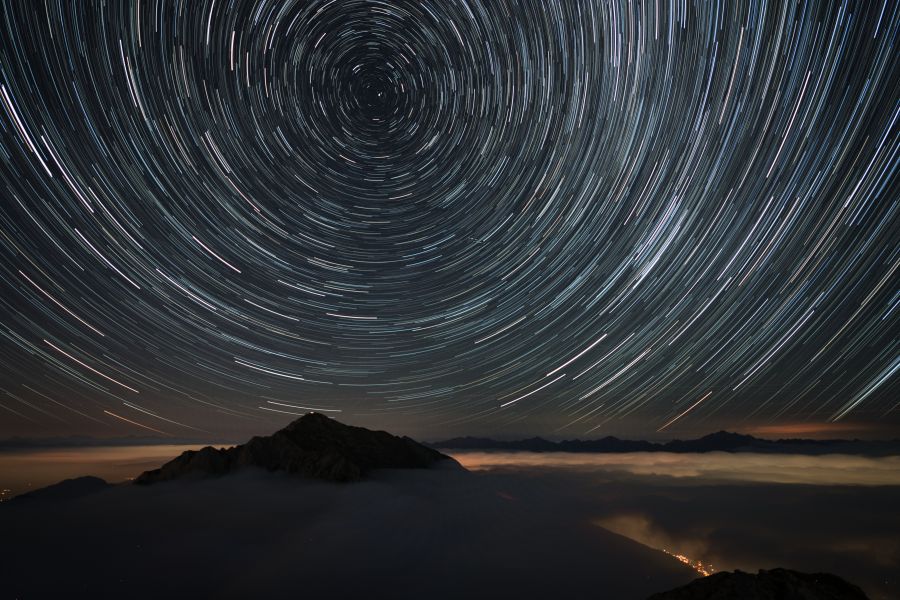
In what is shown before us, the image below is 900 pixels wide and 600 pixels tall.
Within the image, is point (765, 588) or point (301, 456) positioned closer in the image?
point (765, 588)

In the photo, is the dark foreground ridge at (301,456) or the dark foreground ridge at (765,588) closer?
the dark foreground ridge at (765,588)

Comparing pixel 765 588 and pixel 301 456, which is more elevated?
pixel 301 456

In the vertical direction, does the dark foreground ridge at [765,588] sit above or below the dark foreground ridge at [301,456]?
below

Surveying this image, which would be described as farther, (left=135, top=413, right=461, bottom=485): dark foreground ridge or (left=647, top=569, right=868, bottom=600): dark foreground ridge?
(left=135, top=413, right=461, bottom=485): dark foreground ridge

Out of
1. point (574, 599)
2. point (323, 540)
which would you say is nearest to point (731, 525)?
point (574, 599)
